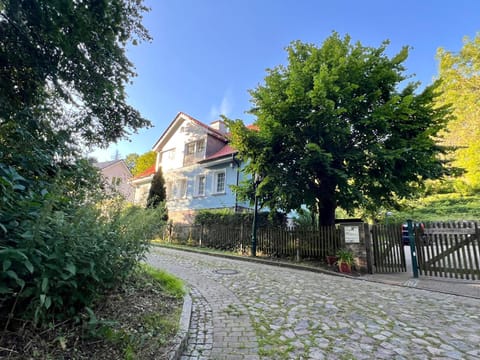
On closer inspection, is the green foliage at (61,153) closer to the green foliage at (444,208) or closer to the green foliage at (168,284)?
the green foliage at (168,284)

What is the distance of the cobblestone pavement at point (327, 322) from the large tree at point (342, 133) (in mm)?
3663

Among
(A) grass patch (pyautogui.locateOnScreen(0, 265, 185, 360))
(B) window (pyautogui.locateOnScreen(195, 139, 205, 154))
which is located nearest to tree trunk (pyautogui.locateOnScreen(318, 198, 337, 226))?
(A) grass patch (pyautogui.locateOnScreen(0, 265, 185, 360))

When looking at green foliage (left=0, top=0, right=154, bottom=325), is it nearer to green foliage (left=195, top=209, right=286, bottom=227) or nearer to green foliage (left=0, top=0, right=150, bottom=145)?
green foliage (left=0, top=0, right=150, bottom=145)

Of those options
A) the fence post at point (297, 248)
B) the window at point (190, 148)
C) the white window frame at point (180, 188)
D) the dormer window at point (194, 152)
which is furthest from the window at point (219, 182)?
the fence post at point (297, 248)

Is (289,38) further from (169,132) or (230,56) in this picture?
(169,132)

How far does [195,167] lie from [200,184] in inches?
56.7

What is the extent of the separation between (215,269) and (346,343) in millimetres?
5534

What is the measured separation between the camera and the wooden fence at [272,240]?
9.35m

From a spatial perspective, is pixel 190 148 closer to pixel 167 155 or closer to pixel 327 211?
pixel 167 155

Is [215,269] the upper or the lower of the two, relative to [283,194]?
lower

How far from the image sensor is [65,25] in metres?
4.25

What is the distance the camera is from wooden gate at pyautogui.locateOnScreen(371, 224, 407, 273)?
8.16 metres

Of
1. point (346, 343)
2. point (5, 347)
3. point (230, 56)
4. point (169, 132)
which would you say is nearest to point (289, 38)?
point (230, 56)

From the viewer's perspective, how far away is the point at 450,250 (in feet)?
23.5
